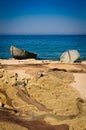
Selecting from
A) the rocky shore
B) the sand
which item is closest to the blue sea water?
the sand

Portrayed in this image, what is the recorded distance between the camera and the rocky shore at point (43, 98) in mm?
6026

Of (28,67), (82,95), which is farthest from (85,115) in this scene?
(28,67)

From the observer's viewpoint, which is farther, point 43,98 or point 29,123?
point 43,98

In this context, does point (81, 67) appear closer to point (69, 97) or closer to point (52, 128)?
point (69, 97)

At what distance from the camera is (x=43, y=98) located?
25.8ft

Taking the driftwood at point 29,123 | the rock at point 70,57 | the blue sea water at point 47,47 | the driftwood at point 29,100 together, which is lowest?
the driftwood at point 29,123

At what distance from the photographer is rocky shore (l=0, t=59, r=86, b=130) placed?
19.8 feet

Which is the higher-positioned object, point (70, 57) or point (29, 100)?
point (70, 57)

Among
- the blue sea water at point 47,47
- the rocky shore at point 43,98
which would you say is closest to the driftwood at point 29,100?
the rocky shore at point 43,98

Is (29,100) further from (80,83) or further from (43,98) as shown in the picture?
(80,83)

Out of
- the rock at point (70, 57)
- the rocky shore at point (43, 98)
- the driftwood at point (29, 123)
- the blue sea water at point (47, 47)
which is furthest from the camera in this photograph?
the blue sea water at point (47, 47)

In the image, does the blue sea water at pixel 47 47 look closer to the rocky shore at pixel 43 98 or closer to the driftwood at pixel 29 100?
the rocky shore at pixel 43 98

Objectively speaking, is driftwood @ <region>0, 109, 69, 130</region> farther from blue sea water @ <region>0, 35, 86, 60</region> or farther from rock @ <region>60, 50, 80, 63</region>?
blue sea water @ <region>0, 35, 86, 60</region>

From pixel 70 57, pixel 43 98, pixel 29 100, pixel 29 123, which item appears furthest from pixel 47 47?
pixel 29 123
